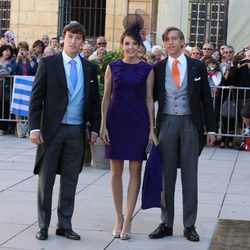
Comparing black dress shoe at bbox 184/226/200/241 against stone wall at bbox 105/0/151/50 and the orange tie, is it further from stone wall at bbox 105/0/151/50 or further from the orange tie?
stone wall at bbox 105/0/151/50

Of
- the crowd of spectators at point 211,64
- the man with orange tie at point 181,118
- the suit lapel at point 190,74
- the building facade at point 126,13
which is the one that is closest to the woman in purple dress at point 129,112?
the man with orange tie at point 181,118

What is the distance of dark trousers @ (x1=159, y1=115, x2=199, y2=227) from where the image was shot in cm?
725

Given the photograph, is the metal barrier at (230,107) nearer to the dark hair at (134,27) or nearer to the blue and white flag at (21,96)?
the blue and white flag at (21,96)

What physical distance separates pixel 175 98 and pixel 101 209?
1.88 meters

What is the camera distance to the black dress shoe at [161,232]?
729 cm

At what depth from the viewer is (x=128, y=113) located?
7.14 meters

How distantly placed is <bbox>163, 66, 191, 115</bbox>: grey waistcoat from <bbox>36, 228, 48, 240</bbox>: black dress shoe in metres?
1.63

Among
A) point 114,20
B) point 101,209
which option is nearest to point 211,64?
point 101,209

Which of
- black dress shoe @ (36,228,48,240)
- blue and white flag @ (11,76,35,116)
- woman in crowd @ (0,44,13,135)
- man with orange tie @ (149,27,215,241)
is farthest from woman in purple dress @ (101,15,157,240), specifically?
woman in crowd @ (0,44,13,135)

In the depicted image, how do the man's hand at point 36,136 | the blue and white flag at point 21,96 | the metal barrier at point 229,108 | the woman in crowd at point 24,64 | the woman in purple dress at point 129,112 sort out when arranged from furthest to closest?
the woman in crowd at point 24,64, the blue and white flag at point 21,96, the metal barrier at point 229,108, the woman in purple dress at point 129,112, the man's hand at point 36,136

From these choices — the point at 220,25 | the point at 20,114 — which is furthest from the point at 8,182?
the point at 220,25

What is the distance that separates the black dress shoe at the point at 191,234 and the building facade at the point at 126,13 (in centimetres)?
965

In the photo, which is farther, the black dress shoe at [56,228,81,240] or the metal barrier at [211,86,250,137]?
the metal barrier at [211,86,250,137]

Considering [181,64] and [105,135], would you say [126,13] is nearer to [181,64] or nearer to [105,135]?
[181,64]
